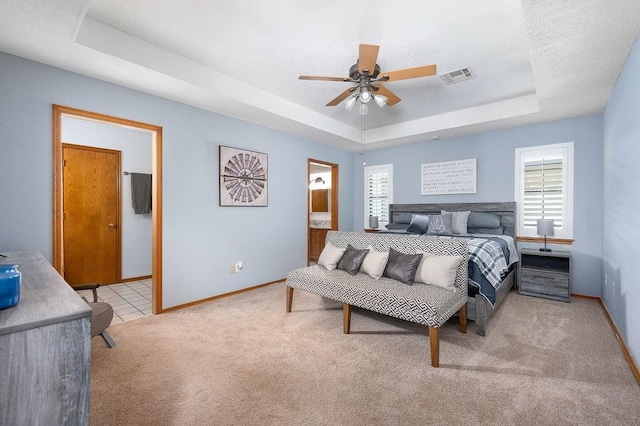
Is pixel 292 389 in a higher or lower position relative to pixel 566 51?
lower

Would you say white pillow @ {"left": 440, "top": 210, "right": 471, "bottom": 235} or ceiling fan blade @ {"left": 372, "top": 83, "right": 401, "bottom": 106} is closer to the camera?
ceiling fan blade @ {"left": 372, "top": 83, "right": 401, "bottom": 106}

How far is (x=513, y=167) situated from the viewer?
452cm

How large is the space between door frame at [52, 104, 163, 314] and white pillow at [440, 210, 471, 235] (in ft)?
13.5

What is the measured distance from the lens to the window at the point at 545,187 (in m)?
4.07

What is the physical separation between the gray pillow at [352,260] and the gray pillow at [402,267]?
297 millimetres

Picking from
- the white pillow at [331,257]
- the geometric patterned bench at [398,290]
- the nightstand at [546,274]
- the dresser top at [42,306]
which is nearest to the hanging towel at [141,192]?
the geometric patterned bench at [398,290]

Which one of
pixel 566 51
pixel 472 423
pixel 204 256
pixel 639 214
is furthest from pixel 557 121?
pixel 204 256

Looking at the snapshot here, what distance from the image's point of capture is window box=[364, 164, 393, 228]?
233 inches

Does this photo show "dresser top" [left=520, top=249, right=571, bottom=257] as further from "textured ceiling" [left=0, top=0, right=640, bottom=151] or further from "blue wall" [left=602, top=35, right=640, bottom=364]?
"textured ceiling" [left=0, top=0, right=640, bottom=151]

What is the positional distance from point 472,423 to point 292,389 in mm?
1102

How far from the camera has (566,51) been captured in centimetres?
232

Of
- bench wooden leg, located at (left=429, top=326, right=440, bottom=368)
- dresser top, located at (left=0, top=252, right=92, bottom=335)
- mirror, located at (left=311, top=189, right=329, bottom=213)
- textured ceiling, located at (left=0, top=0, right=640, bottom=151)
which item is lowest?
bench wooden leg, located at (left=429, top=326, right=440, bottom=368)

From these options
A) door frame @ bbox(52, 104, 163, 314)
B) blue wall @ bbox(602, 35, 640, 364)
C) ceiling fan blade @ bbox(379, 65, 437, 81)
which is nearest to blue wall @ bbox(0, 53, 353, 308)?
door frame @ bbox(52, 104, 163, 314)

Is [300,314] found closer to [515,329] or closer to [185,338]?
[185,338]
